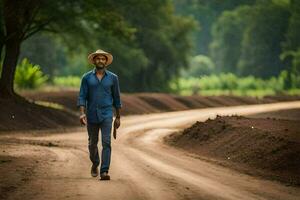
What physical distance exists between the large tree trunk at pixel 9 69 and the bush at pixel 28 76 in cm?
709

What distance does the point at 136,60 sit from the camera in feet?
181

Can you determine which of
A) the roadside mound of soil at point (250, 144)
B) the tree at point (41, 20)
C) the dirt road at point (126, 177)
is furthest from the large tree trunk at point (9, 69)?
the dirt road at point (126, 177)

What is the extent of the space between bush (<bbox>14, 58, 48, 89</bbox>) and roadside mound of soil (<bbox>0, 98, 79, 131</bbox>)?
7.15 metres

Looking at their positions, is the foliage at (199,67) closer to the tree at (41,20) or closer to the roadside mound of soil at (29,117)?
the tree at (41,20)

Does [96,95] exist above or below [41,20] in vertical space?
below

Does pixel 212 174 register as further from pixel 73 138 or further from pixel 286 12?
pixel 286 12

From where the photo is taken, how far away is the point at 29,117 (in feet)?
93.9

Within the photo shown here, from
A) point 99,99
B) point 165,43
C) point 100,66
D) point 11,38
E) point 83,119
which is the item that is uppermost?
point 165,43

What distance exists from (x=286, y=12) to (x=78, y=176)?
250ft

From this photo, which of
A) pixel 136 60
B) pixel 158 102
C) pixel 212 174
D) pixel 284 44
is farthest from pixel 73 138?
pixel 284 44

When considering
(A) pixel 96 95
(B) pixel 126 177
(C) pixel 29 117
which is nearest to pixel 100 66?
(A) pixel 96 95

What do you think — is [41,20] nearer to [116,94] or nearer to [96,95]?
[116,94]

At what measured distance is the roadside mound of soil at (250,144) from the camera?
→ 14.4 metres

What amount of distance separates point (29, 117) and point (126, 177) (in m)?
17.2
